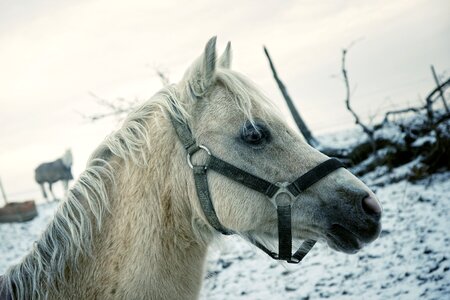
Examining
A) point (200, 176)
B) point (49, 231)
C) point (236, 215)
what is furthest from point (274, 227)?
point (49, 231)

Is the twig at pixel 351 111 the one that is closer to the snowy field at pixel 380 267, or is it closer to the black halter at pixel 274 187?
the snowy field at pixel 380 267

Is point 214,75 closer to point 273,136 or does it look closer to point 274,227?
point 273,136

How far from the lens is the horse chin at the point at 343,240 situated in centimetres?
187

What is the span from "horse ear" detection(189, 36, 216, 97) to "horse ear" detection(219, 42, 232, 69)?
1.06 ft

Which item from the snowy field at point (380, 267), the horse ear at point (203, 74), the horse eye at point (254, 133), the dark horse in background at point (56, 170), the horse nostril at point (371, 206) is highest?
the horse ear at point (203, 74)

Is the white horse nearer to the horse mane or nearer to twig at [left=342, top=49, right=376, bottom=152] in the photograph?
the horse mane

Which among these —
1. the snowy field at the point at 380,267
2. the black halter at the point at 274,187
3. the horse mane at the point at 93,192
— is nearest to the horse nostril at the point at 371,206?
the black halter at the point at 274,187

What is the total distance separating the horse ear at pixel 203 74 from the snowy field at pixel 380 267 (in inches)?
86.3

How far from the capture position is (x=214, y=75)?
221 centimetres

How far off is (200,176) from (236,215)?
319 mm

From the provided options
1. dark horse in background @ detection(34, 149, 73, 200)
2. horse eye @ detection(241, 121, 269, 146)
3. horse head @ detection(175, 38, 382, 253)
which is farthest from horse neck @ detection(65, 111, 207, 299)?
dark horse in background @ detection(34, 149, 73, 200)

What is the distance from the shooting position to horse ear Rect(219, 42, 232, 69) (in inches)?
97.6

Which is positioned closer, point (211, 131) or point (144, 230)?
point (144, 230)

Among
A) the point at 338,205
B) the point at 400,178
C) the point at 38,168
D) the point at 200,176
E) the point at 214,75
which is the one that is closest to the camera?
the point at 338,205
